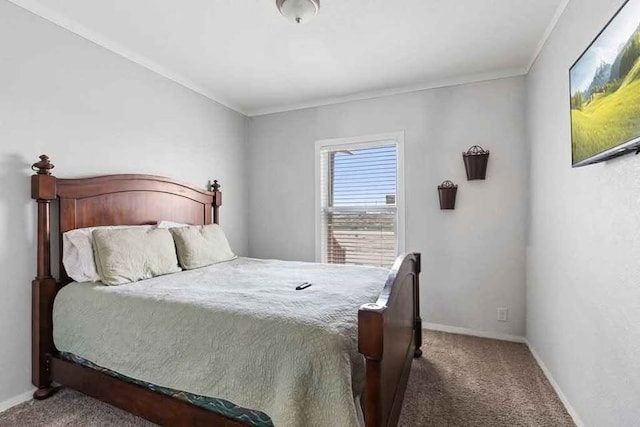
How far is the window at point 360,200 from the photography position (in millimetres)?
3457

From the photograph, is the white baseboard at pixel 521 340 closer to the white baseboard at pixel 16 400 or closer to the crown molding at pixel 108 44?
the white baseboard at pixel 16 400

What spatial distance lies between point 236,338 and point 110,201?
1.74 metres

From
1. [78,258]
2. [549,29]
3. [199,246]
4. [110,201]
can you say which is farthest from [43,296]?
[549,29]

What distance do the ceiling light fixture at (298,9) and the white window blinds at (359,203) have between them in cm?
169

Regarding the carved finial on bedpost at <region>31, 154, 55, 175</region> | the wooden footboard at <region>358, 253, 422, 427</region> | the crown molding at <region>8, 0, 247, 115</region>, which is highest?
the crown molding at <region>8, 0, 247, 115</region>

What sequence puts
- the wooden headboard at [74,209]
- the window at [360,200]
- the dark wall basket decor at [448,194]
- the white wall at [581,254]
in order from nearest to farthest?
1. the white wall at [581,254]
2. the wooden headboard at [74,209]
3. the dark wall basket decor at [448,194]
4. the window at [360,200]

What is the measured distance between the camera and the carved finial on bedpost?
1.96 m

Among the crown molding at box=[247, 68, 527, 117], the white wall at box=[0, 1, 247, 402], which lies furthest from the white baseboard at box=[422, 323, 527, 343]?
the white wall at box=[0, 1, 247, 402]

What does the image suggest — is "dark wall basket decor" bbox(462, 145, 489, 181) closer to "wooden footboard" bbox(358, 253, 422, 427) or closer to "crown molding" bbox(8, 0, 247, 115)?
"wooden footboard" bbox(358, 253, 422, 427)

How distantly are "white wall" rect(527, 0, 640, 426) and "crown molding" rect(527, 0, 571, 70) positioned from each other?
67mm

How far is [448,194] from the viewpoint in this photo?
122 inches

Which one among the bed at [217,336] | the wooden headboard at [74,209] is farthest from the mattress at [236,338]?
the wooden headboard at [74,209]

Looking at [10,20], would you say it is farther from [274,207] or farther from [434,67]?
[434,67]

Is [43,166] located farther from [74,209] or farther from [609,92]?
[609,92]
